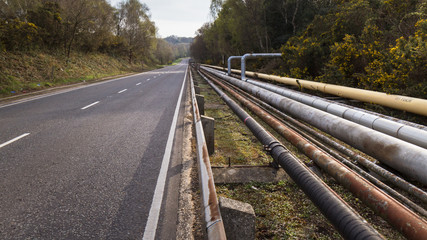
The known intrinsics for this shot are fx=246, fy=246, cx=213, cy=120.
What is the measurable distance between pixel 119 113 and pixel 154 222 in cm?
685

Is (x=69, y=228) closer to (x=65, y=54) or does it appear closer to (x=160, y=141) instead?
(x=160, y=141)

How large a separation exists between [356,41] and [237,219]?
1194cm

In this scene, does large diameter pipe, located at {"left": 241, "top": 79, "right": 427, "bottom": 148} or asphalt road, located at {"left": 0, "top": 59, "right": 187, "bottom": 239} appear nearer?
asphalt road, located at {"left": 0, "top": 59, "right": 187, "bottom": 239}

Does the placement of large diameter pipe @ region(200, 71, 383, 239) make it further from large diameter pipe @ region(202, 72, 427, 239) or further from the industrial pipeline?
the industrial pipeline

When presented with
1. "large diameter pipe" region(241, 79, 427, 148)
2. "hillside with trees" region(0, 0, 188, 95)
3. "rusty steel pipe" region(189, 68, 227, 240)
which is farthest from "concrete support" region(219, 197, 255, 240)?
"hillside with trees" region(0, 0, 188, 95)

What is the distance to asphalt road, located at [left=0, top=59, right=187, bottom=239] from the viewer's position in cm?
289

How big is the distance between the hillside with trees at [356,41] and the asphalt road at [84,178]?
6.97m

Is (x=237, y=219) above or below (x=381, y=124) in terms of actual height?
below

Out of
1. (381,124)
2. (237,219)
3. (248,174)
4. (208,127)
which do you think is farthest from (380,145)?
(208,127)

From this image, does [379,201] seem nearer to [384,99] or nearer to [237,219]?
[237,219]

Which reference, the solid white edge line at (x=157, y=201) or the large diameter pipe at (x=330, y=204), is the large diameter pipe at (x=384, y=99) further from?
the solid white edge line at (x=157, y=201)

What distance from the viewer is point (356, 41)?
11.3 meters

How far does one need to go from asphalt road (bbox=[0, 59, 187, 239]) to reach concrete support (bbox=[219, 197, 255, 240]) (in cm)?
79

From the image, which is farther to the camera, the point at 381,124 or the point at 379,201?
the point at 381,124
